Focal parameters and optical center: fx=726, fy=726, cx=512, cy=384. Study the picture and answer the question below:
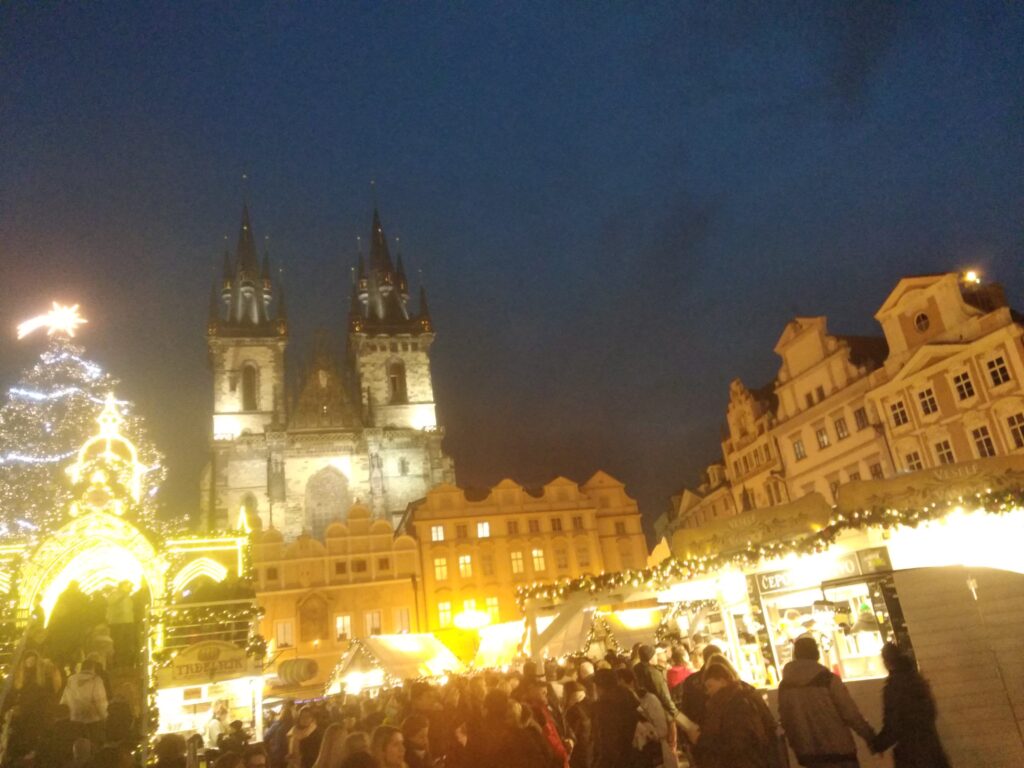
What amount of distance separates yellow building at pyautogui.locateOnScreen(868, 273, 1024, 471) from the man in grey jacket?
847 inches

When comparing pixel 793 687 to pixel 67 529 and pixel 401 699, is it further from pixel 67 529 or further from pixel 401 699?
pixel 67 529

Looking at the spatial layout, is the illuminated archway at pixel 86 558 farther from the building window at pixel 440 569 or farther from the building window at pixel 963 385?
the building window at pixel 440 569

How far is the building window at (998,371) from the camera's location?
24625mm

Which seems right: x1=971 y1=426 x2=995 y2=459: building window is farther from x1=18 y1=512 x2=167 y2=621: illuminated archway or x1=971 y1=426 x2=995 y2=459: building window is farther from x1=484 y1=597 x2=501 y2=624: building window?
x1=484 y1=597 x2=501 y2=624: building window

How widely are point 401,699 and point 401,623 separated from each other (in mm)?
29378

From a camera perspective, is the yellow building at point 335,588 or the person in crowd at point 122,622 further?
the yellow building at point 335,588

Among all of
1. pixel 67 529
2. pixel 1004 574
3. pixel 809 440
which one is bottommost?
→ pixel 1004 574

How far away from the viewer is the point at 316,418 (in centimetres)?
5722

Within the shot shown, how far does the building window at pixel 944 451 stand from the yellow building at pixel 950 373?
0.04 meters

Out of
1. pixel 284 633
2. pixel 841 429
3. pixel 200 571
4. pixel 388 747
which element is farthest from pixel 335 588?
pixel 388 747

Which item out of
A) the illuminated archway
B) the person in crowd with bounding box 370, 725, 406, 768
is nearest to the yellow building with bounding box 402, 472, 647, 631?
the illuminated archway

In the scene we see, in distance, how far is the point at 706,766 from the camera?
5.77 metres

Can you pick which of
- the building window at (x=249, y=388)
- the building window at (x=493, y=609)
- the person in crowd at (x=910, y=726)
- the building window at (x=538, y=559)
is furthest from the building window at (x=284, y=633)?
the person in crowd at (x=910, y=726)

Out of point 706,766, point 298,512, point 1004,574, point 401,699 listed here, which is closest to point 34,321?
point 401,699
